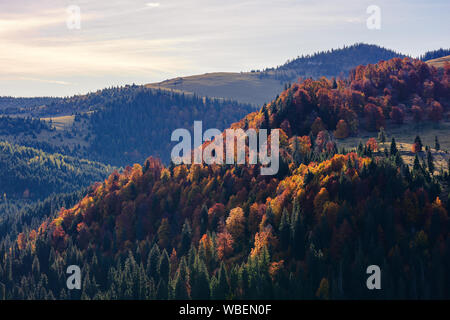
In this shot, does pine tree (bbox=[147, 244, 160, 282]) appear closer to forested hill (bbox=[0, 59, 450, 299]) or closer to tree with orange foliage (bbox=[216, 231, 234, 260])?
forested hill (bbox=[0, 59, 450, 299])

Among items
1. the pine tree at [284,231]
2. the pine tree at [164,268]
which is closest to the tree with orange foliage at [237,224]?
the pine tree at [284,231]

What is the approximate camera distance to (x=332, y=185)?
181 metres

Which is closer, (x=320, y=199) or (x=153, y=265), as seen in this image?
(x=320, y=199)

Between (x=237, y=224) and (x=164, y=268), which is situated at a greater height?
(x=237, y=224)

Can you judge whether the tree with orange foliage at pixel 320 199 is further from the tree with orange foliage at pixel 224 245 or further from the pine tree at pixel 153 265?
the pine tree at pixel 153 265

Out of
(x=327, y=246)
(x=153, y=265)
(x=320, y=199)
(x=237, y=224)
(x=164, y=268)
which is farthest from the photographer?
(x=237, y=224)

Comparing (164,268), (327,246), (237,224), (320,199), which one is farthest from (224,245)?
(327,246)

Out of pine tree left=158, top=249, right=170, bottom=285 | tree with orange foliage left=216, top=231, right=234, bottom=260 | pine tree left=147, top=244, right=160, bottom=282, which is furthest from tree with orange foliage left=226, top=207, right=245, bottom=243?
pine tree left=147, top=244, right=160, bottom=282

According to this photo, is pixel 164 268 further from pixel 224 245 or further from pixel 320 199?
pixel 320 199

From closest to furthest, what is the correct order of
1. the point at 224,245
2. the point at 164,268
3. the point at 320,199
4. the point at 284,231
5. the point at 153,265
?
the point at 284,231 → the point at 320,199 → the point at 164,268 → the point at 224,245 → the point at 153,265

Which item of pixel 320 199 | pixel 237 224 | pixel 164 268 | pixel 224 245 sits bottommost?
pixel 164 268

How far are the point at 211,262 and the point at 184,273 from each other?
10122 mm
